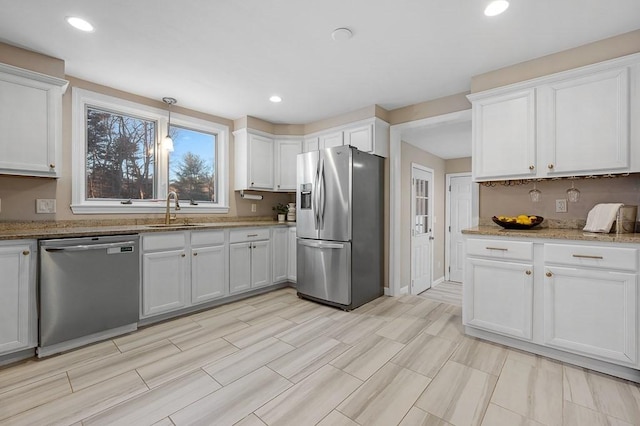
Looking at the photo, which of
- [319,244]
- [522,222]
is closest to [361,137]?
[319,244]

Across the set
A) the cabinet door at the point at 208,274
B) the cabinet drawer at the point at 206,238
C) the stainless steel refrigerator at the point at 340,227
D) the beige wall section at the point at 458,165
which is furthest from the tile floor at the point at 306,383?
the beige wall section at the point at 458,165

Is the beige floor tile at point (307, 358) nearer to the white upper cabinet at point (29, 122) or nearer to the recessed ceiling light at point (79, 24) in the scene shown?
the white upper cabinet at point (29, 122)

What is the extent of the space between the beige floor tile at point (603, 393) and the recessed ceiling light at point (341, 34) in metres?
2.83

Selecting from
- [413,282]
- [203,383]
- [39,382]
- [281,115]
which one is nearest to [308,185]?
[281,115]

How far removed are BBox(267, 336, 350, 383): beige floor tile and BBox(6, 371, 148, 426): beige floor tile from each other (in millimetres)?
884

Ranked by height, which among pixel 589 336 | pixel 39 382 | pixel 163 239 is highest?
pixel 163 239

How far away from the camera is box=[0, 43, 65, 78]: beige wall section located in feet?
7.64

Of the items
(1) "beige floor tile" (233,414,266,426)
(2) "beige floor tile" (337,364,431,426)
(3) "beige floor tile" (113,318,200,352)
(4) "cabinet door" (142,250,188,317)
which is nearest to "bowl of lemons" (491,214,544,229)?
(2) "beige floor tile" (337,364,431,426)

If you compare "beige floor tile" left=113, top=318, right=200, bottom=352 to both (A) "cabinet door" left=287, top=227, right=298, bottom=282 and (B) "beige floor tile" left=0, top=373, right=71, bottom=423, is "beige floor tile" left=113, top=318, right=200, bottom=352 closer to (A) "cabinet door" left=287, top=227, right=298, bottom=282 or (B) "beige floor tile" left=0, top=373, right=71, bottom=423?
(B) "beige floor tile" left=0, top=373, right=71, bottom=423

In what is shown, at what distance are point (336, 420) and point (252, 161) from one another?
337 centimetres

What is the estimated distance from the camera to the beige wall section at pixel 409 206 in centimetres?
395

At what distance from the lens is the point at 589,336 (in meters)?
2.01

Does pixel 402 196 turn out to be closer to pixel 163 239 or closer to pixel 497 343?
pixel 497 343

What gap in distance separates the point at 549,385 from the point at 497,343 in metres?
0.58
